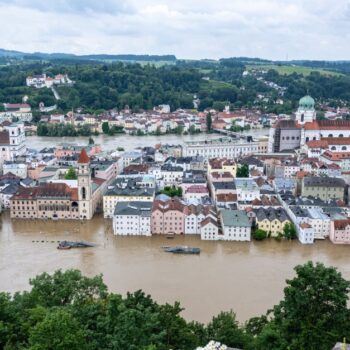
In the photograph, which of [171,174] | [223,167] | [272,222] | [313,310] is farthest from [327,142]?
[313,310]

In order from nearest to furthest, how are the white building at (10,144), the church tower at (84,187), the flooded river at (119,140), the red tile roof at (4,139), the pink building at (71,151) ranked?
the church tower at (84,187), the pink building at (71,151), the white building at (10,144), the red tile roof at (4,139), the flooded river at (119,140)

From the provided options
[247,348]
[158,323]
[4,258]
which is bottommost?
[4,258]

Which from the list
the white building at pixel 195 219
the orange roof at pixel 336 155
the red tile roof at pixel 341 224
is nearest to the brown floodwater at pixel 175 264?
the white building at pixel 195 219

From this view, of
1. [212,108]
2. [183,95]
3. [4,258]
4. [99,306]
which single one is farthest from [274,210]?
[183,95]

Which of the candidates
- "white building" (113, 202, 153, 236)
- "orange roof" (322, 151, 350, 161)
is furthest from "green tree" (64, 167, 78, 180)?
"orange roof" (322, 151, 350, 161)

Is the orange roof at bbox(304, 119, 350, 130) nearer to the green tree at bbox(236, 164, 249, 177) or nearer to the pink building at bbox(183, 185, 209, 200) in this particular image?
the green tree at bbox(236, 164, 249, 177)

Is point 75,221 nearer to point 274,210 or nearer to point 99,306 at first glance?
point 274,210

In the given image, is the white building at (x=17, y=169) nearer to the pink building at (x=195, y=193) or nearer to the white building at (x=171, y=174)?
the white building at (x=171, y=174)
